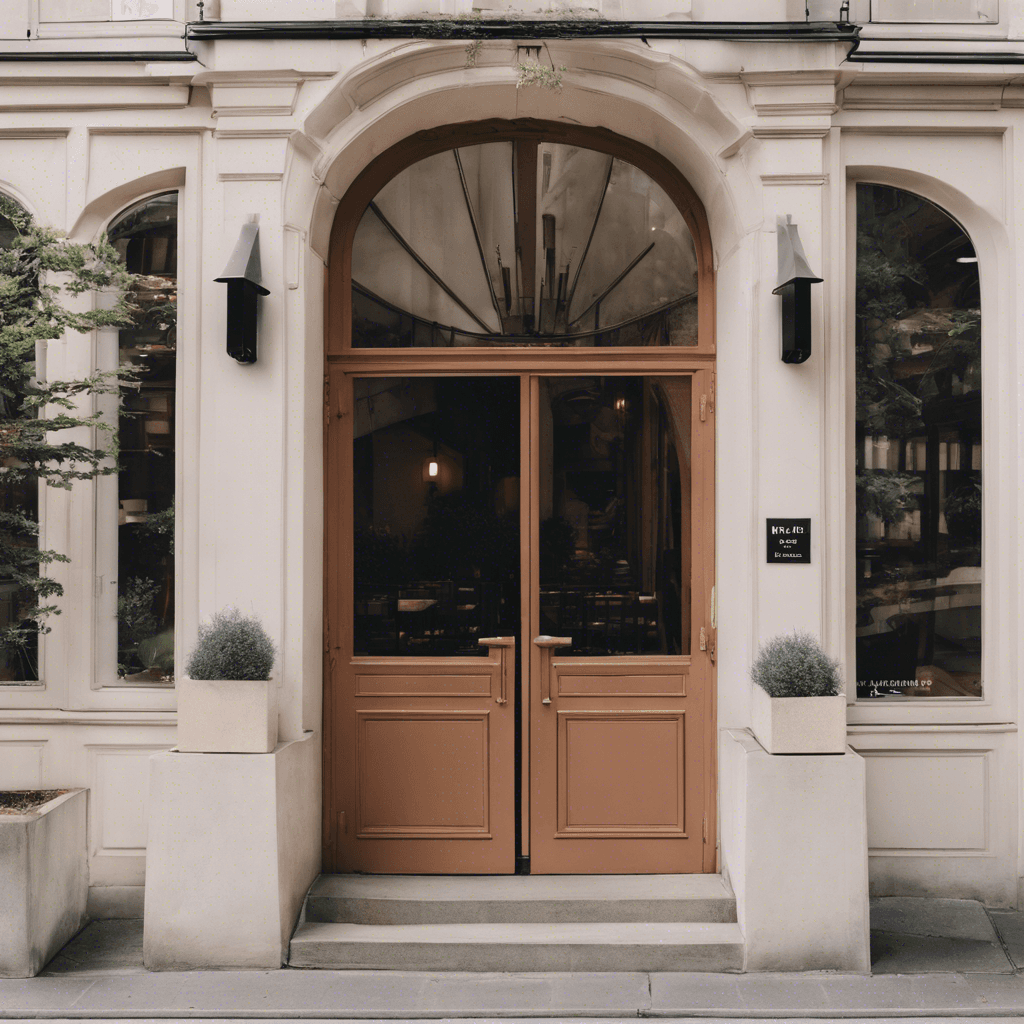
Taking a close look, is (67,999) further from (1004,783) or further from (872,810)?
(1004,783)

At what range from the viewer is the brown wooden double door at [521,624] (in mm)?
5188

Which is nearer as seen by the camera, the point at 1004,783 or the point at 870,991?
the point at 870,991

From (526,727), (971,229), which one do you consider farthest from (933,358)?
(526,727)

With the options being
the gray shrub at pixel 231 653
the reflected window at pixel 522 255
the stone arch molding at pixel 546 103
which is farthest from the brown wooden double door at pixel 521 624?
the stone arch molding at pixel 546 103

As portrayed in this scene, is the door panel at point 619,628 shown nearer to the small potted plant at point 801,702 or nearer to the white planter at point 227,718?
the small potted plant at point 801,702

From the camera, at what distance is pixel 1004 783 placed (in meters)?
5.08

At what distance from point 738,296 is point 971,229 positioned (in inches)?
61.8

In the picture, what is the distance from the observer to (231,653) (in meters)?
4.46

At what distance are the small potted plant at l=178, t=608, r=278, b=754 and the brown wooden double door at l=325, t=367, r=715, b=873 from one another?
82 centimetres

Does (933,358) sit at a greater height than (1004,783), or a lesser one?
greater

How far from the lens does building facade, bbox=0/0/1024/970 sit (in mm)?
4859

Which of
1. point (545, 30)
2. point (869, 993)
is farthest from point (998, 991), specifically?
point (545, 30)

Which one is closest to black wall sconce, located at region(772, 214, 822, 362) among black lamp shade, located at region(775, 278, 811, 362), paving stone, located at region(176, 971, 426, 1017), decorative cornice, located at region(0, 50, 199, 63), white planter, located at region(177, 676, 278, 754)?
black lamp shade, located at region(775, 278, 811, 362)

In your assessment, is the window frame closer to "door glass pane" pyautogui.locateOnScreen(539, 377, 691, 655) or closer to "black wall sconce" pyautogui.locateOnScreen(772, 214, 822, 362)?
"black wall sconce" pyautogui.locateOnScreen(772, 214, 822, 362)
